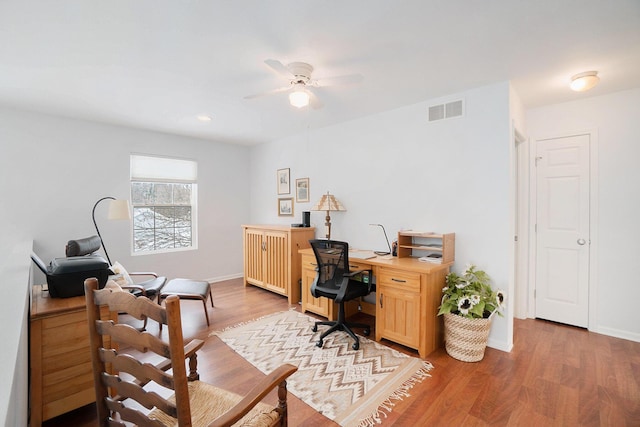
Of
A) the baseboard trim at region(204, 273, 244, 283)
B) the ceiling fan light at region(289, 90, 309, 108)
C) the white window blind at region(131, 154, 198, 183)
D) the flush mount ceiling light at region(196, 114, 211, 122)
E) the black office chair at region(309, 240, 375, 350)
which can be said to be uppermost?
the flush mount ceiling light at region(196, 114, 211, 122)

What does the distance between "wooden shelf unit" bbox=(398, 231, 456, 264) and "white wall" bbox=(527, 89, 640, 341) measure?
5.34 ft

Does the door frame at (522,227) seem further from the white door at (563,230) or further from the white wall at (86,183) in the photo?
the white wall at (86,183)

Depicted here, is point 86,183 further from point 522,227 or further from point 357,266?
point 522,227

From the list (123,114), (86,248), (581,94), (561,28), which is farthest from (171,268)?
(581,94)

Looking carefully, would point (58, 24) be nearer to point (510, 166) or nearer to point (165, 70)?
point (165, 70)

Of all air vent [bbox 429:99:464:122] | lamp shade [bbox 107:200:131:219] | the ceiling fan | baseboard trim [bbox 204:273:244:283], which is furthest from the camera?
baseboard trim [bbox 204:273:244:283]

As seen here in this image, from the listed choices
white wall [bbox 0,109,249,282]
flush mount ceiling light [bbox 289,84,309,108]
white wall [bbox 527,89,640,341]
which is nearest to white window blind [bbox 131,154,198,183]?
white wall [bbox 0,109,249,282]

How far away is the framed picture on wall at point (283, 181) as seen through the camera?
499cm

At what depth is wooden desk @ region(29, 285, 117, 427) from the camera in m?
1.67

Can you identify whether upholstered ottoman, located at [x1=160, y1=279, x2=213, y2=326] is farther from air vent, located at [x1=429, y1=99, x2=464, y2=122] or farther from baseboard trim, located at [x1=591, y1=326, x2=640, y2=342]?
baseboard trim, located at [x1=591, y1=326, x2=640, y2=342]

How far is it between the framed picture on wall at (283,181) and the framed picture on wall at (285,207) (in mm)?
142

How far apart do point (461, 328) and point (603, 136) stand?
256 cm

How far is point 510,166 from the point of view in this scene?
8.93 feet

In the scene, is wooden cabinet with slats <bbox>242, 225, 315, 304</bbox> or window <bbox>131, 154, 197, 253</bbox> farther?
window <bbox>131, 154, 197, 253</bbox>
